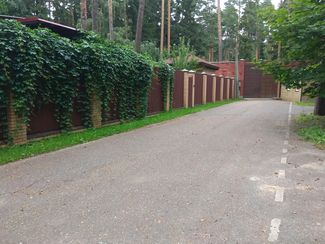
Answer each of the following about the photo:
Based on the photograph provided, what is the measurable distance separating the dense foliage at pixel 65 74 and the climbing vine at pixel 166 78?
7.01 feet

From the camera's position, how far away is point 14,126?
696cm

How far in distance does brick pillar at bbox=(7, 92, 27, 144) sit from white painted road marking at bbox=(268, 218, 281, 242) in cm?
589

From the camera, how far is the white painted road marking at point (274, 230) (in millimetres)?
3098

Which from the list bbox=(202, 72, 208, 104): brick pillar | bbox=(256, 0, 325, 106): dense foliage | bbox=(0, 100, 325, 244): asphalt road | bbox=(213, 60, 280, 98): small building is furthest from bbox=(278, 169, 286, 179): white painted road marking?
bbox=(213, 60, 280, 98): small building

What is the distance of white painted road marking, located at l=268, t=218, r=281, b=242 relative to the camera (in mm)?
3098

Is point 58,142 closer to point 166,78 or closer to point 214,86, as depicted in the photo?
point 166,78

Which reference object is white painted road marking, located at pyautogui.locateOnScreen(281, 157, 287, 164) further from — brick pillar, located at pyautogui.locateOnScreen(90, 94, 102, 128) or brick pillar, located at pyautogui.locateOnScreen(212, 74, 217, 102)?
brick pillar, located at pyautogui.locateOnScreen(212, 74, 217, 102)

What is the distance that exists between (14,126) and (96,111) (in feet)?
10.4

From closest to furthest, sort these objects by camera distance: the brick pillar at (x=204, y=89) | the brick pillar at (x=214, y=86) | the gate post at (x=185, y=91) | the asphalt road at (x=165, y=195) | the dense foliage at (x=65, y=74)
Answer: the asphalt road at (x=165, y=195), the dense foliage at (x=65, y=74), the gate post at (x=185, y=91), the brick pillar at (x=204, y=89), the brick pillar at (x=214, y=86)

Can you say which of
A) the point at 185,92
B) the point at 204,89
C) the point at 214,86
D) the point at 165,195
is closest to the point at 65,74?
the point at 165,195

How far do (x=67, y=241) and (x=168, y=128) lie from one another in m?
7.72

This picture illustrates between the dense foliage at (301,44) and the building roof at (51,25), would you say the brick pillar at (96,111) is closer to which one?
the building roof at (51,25)

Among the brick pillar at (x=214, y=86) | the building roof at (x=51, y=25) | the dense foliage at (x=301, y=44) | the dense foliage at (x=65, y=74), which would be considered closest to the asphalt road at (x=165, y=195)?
the dense foliage at (x=65, y=74)

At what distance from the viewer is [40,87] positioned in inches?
295
